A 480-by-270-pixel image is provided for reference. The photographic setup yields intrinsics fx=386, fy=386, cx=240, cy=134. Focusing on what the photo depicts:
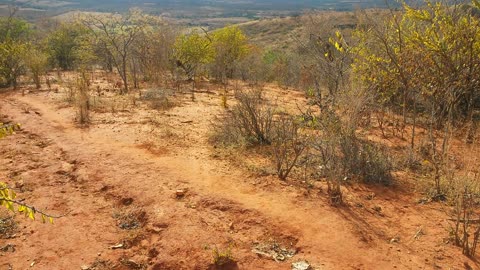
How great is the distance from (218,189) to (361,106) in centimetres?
284

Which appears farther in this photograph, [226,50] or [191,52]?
[226,50]

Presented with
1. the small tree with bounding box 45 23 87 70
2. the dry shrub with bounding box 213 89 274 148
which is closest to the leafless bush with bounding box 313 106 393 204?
the dry shrub with bounding box 213 89 274 148

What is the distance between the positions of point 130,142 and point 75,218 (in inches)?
106

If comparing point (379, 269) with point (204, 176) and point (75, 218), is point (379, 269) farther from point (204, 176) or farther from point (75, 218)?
point (75, 218)

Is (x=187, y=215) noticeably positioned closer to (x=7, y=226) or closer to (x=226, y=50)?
(x=7, y=226)

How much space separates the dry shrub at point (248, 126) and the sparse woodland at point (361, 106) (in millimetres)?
22

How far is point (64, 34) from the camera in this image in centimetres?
2155

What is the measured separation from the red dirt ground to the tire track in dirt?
0.05 ft

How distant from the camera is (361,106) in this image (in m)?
6.49

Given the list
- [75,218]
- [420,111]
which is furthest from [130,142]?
[420,111]

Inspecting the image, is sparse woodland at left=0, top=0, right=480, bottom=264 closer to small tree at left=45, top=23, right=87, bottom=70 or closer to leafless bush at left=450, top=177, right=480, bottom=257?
leafless bush at left=450, top=177, right=480, bottom=257

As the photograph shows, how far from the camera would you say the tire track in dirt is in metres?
4.11

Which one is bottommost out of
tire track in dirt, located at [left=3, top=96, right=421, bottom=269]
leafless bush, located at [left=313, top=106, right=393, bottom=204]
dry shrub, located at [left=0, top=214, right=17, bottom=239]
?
dry shrub, located at [left=0, top=214, right=17, bottom=239]

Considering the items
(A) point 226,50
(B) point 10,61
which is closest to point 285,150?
(B) point 10,61
